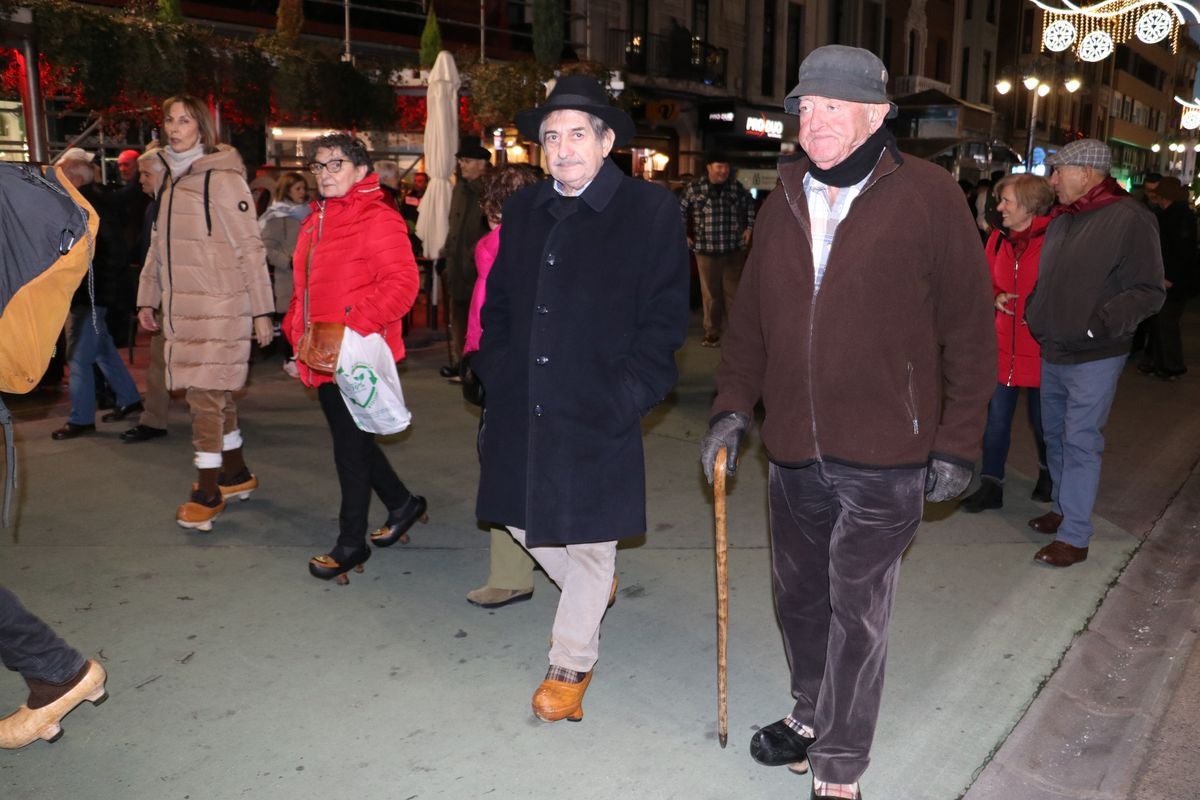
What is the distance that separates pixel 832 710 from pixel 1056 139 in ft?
173

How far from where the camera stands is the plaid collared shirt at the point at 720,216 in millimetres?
11820

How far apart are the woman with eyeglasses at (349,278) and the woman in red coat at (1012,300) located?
3.18 m

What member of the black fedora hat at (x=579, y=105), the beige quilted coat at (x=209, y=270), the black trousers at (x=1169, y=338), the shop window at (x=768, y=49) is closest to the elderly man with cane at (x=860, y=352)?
the black fedora hat at (x=579, y=105)

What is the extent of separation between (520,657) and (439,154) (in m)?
7.45

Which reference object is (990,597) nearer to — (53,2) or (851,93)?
(851,93)

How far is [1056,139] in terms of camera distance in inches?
1946

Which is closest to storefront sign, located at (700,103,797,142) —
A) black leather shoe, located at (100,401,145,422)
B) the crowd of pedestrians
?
black leather shoe, located at (100,401,145,422)

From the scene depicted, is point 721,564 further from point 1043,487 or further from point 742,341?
point 1043,487

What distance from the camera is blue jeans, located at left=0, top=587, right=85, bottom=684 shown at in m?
3.28

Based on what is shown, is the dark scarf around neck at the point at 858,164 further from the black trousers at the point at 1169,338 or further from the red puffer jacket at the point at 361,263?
the black trousers at the point at 1169,338

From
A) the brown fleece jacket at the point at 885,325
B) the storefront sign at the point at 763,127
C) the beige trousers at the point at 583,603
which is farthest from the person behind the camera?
the storefront sign at the point at 763,127

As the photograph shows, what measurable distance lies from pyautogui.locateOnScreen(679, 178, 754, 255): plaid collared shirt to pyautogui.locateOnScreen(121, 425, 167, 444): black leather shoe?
6507 mm

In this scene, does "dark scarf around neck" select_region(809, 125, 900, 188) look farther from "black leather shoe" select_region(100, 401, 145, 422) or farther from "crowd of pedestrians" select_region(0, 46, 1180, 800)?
"black leather shoe" select_region(100, 401, 145, 422)

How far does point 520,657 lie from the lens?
13.5ft
